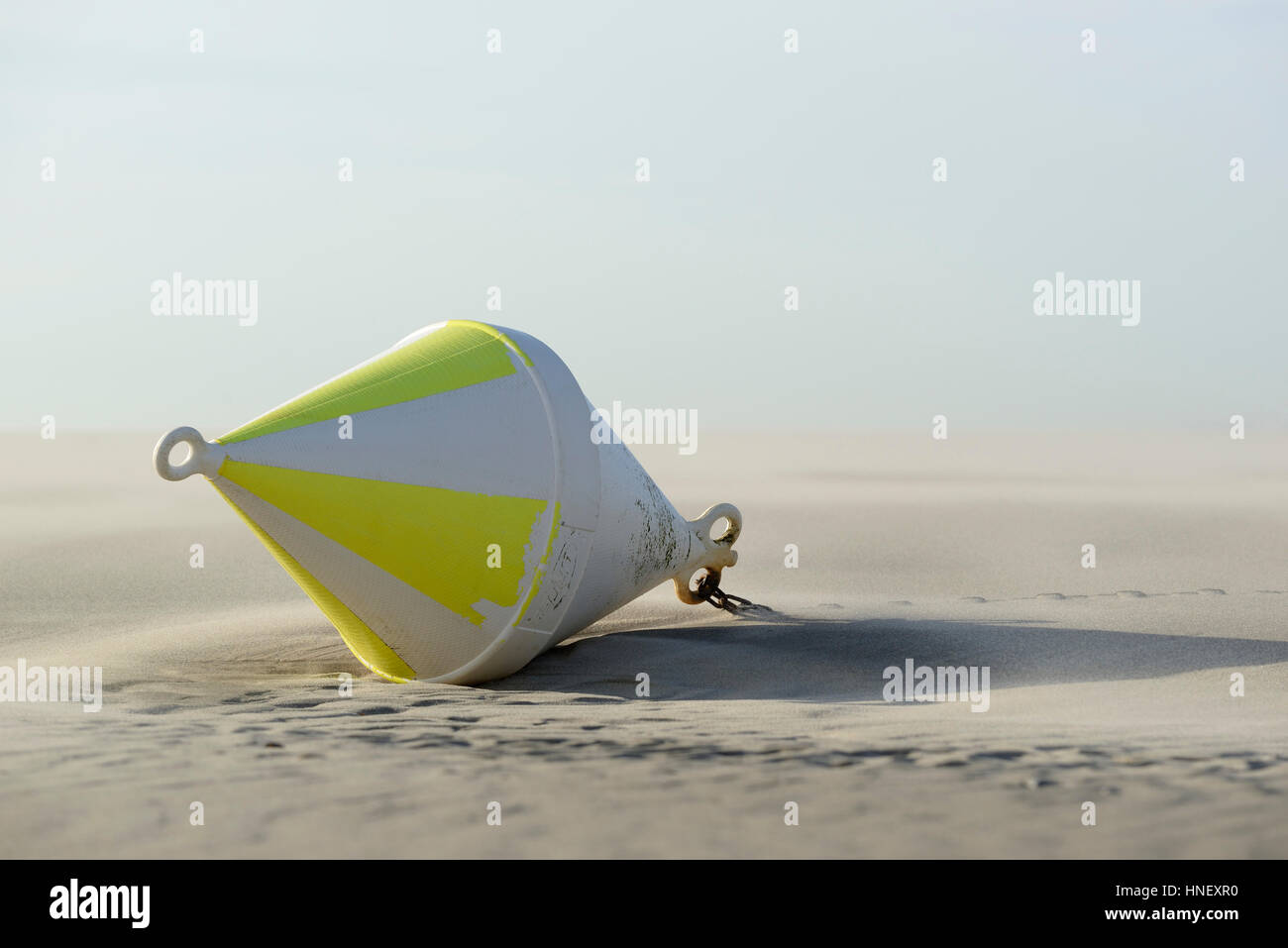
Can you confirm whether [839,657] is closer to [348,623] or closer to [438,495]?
[438,495]

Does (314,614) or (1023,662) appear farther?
(314,614)

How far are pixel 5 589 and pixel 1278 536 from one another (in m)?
14.4

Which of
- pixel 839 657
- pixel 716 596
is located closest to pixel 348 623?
pixel 839 657

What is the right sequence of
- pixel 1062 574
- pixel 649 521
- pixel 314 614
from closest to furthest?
1. pixel 649 521
2. pixel 314 614
3. pixel 1062 574

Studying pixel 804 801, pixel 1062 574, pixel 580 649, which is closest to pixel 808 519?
pixel 1062 574

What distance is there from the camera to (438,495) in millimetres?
6531

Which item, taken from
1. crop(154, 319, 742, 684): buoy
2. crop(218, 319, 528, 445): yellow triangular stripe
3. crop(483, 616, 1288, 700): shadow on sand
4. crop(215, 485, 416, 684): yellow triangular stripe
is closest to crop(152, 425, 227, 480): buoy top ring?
crop(154, 319, 742, 684): buoy

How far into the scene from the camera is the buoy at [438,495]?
21.1 feet

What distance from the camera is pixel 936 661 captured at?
7922 mm

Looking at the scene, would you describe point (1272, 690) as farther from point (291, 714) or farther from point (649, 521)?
point (291, 714)

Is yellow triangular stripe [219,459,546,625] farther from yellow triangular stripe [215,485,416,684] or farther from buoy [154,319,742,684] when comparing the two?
yellow triangular stripe [215,485,416,684]

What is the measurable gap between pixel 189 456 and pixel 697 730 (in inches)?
112

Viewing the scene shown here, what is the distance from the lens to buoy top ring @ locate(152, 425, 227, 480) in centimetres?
602

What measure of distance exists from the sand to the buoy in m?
0.38
